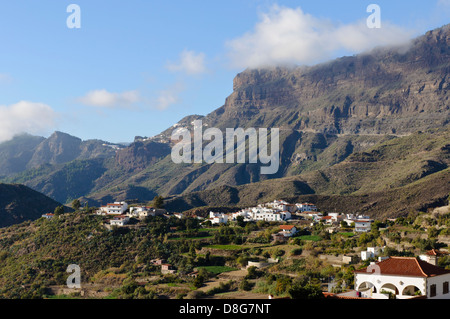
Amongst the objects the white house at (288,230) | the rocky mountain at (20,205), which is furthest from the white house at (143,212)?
the rocky mountain at (20,205)

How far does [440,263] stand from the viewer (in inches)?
1486

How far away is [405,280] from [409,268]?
32.0 inches

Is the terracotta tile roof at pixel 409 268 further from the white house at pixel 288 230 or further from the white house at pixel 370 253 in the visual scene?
the white house at pixel 288 230

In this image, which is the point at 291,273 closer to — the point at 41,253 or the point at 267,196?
the point at 41,253

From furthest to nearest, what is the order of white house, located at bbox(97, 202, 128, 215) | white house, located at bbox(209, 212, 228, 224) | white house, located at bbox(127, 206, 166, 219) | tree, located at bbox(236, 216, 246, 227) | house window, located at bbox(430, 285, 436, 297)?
white house, located at bbox(209, 212, 228, 224) < white house, located at bbox(97, 202, 128, 215) < tree, located at bbox(236, 216, 246, 227) < white house, located at bbox(127, 206, 166, 219) < house window, located at bbox(430, 285, 436, 297)

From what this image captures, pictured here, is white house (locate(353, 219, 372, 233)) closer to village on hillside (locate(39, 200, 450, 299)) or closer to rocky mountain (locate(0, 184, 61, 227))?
village on hillside (locate(39, 200, 450, 299))

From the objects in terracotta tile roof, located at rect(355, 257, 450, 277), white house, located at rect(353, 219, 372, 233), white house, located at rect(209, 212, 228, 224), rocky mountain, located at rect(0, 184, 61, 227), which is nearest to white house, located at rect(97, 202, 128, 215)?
white house, located at rect(209, 212, 228, 224)

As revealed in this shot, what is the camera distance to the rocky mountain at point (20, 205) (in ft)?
337

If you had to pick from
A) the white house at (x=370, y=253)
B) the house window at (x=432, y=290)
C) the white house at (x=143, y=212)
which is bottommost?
the white house at (x=370, y=253)

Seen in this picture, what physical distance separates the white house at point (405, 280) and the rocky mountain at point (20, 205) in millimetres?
87599

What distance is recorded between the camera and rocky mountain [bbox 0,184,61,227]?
103 meters
